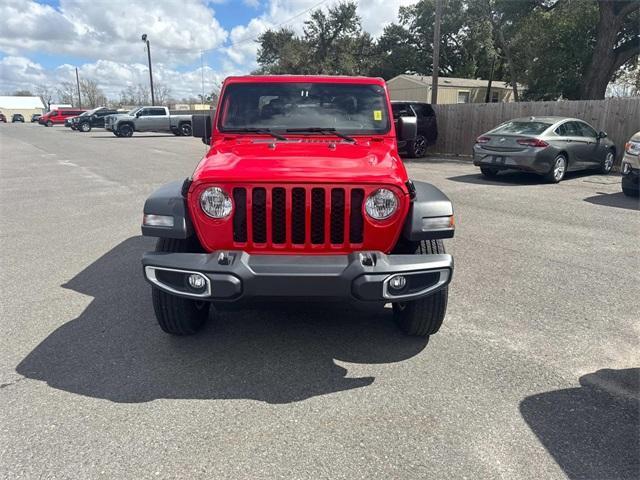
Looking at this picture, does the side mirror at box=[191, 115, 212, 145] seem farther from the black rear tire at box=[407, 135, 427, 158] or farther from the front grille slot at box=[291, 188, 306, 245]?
the black rear tire at box=[407, 135, 427, 158]

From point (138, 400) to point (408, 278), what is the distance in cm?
176

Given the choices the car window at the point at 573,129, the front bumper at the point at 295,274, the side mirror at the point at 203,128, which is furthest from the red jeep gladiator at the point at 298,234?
the car window at the point at 573,129

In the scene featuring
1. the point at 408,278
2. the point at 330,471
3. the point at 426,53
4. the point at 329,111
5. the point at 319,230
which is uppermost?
the point at 426,53

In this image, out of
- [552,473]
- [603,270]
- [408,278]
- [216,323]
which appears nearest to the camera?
[552,473]

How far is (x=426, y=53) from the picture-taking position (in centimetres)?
4912

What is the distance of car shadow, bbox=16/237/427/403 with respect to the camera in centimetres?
303

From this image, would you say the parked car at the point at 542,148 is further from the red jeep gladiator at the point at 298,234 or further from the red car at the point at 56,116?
the red car at the point at 56,116

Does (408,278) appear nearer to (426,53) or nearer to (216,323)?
(216,323)

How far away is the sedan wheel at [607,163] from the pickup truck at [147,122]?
24.3m

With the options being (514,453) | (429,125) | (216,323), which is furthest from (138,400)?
(429,125)

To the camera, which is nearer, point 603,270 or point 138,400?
point 138,400

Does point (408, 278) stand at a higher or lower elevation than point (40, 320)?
higher

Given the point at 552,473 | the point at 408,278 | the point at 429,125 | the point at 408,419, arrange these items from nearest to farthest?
the point at 552,473, the point at 408,419, the point at 408,278, the point at 429,125

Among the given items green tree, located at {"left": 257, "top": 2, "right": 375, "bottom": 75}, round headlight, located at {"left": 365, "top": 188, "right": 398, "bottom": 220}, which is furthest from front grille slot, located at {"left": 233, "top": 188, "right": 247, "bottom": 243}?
green tree, located at {"left": 257, "top": 2, "right": 375, "bottom": 75}
